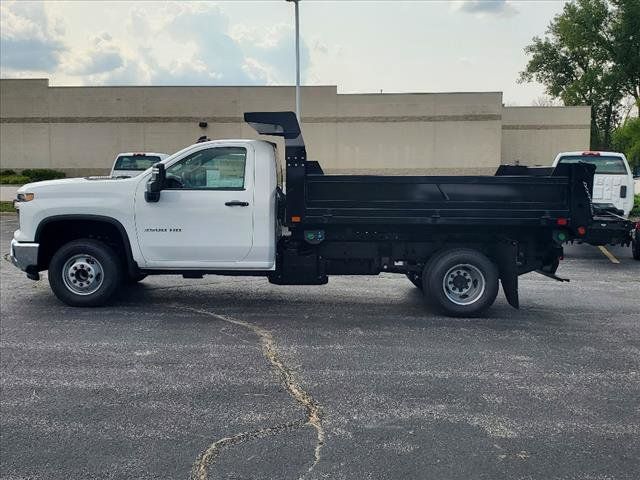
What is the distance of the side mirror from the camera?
8.19 m

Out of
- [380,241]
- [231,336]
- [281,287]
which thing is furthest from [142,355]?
[281,287]

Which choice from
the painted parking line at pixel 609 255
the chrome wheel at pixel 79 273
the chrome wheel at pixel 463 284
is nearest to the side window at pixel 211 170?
the chrome wheel at pixel 79 273

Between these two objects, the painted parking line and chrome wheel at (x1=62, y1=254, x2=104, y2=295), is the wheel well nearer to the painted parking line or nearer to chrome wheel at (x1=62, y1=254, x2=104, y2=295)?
chrome wheel at (x1=62, y1=254, x2=104, y2=295)

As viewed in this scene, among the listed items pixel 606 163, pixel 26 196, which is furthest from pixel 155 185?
pixel 606 163

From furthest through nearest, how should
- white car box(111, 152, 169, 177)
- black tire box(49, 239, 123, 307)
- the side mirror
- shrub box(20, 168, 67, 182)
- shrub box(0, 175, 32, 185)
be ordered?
1. shrub box(20, 168, 67, 182)
2. shrub box(0, 175, 32, 185)
3. white car box(111, 152, 169, 177)
4. black tire box(49, 239, 123, 307)
5. the side mirror

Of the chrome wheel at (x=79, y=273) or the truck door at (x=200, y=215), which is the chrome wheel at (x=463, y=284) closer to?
the truck door at (x=200, y=215)

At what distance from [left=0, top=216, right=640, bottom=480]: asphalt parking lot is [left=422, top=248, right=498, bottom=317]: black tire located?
0.78 ft

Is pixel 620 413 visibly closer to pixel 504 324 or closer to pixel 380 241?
pixel 504 324

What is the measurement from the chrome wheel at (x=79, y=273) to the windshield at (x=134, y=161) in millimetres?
11402

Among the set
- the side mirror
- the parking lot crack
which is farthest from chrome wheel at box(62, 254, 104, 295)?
the parking lot crack

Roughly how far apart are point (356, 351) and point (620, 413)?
2501 mm

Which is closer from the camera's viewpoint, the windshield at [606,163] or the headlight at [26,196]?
the headlight at [26,196]

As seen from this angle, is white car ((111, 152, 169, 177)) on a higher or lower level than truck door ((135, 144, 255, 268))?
higher

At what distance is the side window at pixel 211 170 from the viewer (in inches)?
331
